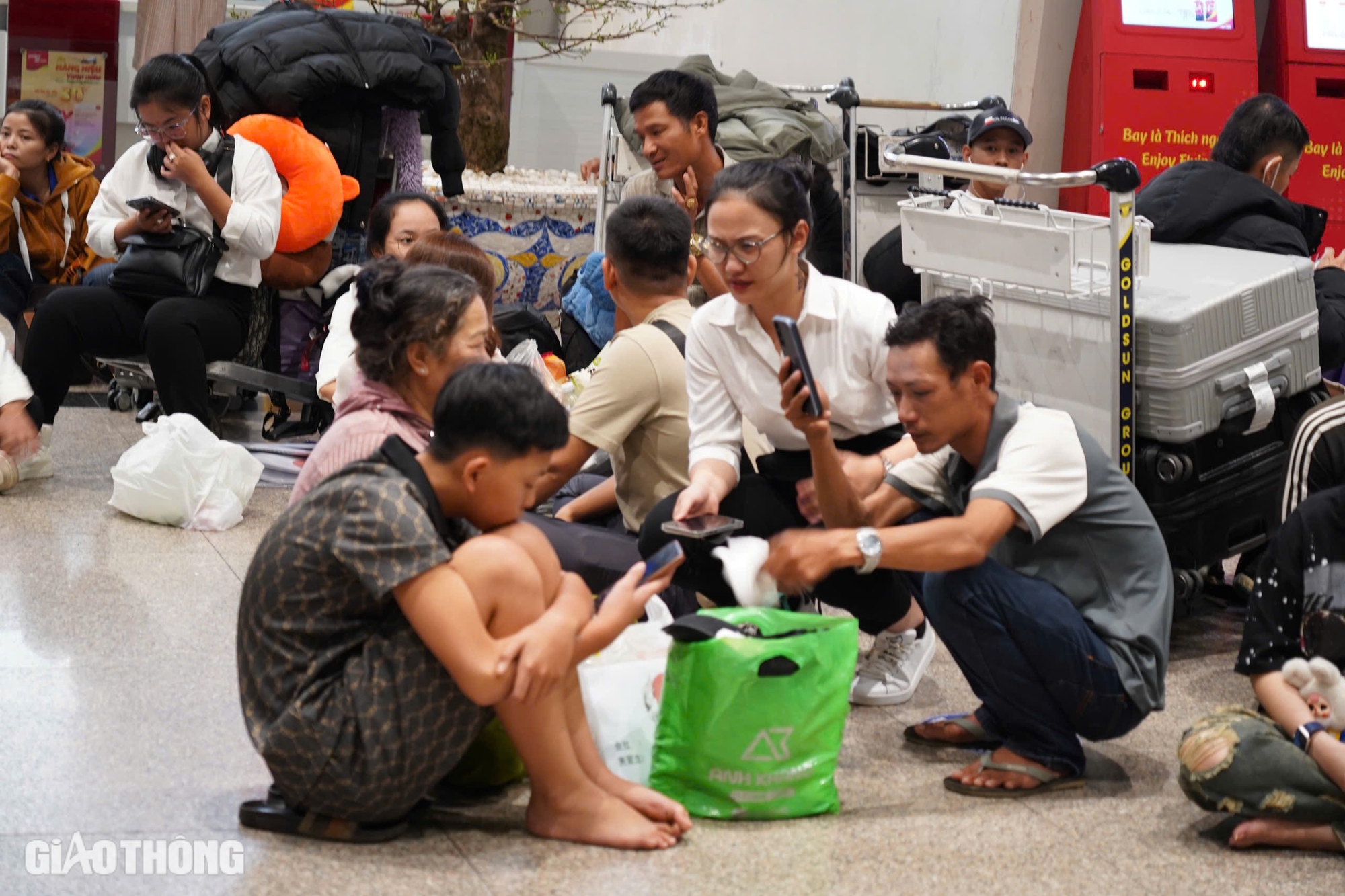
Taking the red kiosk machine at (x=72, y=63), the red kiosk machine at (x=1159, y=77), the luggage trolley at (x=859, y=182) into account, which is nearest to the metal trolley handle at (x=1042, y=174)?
Result: the luggage trolley at (x=859, y=182)

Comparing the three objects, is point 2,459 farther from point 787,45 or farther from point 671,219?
point 787,45

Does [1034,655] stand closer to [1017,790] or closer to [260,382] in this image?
[1017,790]

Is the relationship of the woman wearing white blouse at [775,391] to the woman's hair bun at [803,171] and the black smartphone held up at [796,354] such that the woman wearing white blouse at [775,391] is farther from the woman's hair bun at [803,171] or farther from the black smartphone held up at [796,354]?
the woman's hair bun at [803,171]

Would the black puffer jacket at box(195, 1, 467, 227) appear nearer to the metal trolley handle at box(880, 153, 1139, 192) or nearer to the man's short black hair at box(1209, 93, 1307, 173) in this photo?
the metal trolley handle at box(880, 153, 1139, 192)

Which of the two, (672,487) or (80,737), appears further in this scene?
(672,487)

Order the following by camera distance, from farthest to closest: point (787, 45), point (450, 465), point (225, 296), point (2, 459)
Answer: point (787, 45), point (225, 296), point (2, 459), point (450, 465)

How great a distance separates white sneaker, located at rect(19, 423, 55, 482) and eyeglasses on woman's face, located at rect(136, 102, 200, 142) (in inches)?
39.0

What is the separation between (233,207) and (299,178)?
362mm

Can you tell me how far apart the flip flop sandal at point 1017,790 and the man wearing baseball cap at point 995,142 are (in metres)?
2.35

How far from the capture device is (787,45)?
727 centimetres

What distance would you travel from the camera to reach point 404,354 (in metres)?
2.44

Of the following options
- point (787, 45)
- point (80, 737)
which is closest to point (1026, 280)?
point (80, 737)

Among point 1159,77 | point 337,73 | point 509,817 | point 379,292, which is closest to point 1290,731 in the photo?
point 509,817

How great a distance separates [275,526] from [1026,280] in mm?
1800
